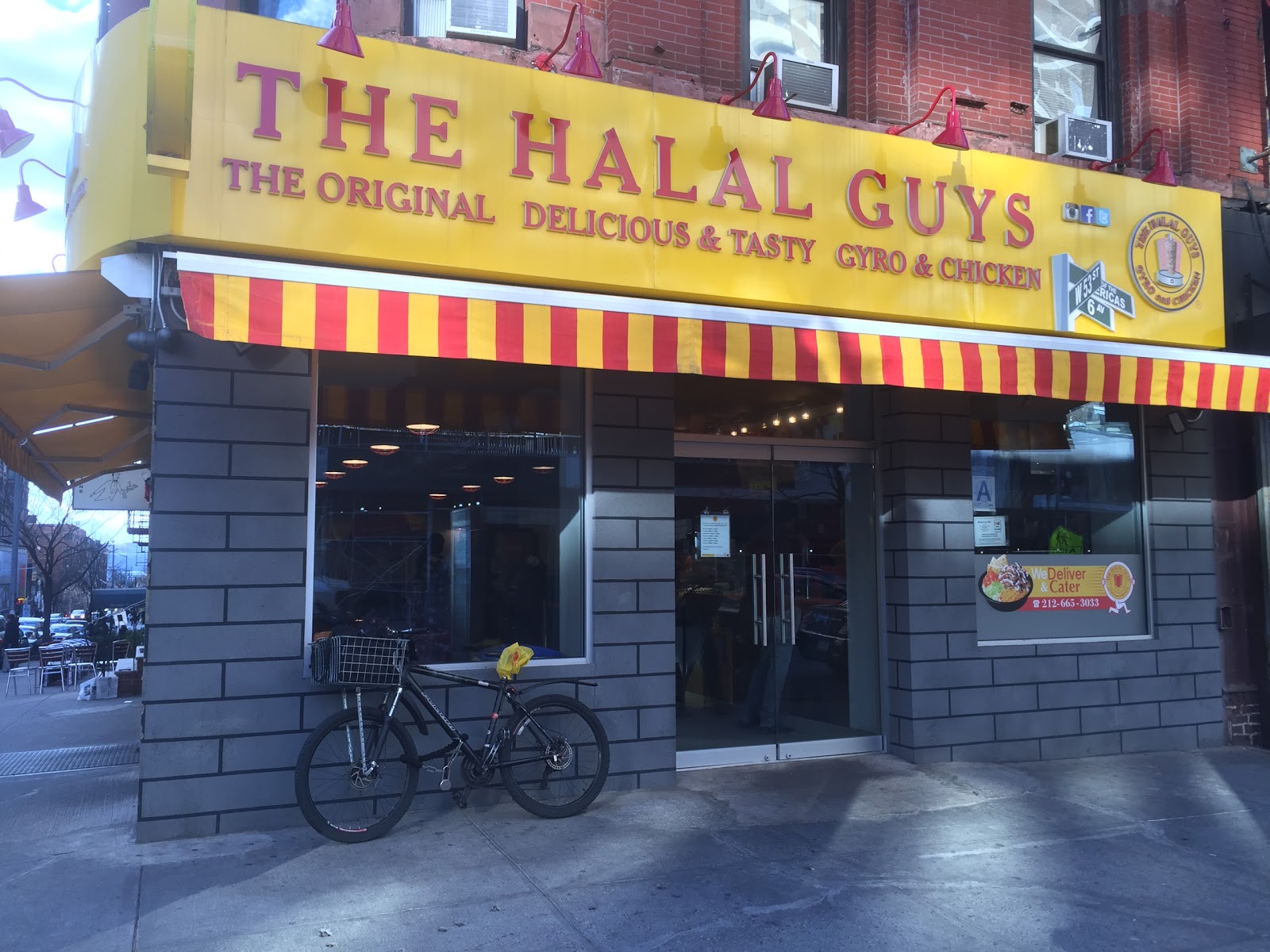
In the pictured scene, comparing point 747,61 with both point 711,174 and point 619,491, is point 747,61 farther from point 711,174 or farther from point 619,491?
point 619,491

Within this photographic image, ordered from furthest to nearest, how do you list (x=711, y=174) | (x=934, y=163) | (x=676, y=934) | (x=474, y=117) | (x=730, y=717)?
(x=730, y=717) < (x=934, y=163) < (x=711, y=174) < (x=474, y=117) < (x=676, y=934)

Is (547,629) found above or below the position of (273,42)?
below

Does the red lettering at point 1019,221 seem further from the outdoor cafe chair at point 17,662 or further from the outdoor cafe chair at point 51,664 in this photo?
the outdoor cafe chair at point 17,662

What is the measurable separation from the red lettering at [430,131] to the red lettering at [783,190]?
2.17m

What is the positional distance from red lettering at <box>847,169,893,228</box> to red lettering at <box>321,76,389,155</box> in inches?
126

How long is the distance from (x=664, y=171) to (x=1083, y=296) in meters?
3.54

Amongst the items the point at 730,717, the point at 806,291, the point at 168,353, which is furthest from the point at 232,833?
the point at 806,291

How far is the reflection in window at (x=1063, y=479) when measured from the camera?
8.42 meters

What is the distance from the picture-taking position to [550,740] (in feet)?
20.7

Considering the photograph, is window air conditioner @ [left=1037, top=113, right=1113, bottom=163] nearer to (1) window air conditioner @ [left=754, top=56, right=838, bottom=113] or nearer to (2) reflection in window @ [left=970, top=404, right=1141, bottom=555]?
(1) window air conditioner @ [left=754, top=56, right=838, bottom=113]

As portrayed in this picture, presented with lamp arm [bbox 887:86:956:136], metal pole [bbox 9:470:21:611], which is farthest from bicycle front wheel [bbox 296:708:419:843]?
metal pole [bbox 9:470:21:611]

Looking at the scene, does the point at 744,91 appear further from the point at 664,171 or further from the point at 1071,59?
the point at 1071,59

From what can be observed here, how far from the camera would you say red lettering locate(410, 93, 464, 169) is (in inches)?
236

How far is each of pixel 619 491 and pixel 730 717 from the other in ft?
7.12
